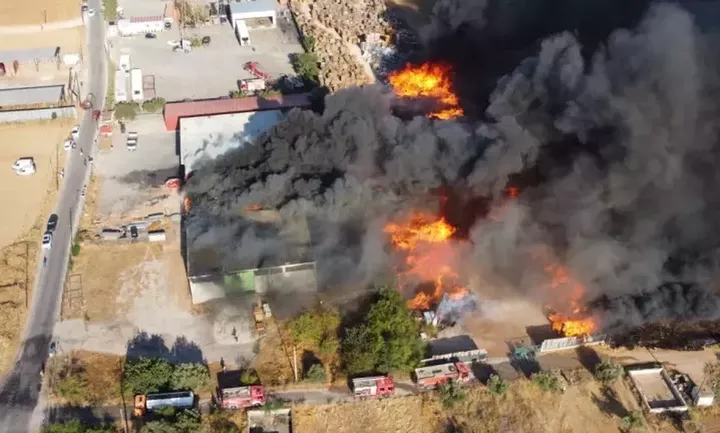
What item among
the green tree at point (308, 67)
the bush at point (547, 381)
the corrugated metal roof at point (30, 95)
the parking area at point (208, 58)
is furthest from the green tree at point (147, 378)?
the corrugated metal roof at point (30, 95)

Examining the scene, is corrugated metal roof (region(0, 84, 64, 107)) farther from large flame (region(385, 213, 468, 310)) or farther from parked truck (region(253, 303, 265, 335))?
large flame (region(385, 213, 468, 310))

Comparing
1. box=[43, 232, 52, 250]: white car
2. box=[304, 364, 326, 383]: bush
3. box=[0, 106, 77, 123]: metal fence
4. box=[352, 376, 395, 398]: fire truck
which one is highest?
box=[0, 106, 77, 123]: metal fence

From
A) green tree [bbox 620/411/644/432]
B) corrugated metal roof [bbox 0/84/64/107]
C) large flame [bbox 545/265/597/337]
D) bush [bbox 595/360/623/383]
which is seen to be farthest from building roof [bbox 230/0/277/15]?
green tree [bbox 620/411/644/432]

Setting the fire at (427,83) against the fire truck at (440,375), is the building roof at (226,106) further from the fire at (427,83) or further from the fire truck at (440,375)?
the fire truck at (440,375)

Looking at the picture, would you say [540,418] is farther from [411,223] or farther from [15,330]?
[15,330]

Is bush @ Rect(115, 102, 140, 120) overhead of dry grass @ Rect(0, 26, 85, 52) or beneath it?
beneath

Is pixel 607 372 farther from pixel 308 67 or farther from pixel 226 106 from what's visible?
pixel 308 67

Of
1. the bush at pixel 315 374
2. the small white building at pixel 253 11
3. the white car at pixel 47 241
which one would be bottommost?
the bush at pixel 315 374
